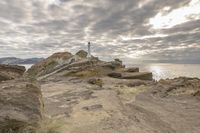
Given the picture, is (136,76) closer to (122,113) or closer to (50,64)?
(50,64)

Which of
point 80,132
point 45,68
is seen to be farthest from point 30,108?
point 45,68

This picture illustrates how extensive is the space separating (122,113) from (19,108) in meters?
5.48

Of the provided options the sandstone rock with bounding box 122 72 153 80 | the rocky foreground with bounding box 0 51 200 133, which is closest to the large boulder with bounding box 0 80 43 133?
the rocky foreground with bounding box 0 51 200 133

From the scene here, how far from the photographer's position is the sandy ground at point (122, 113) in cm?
1086

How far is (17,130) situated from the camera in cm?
899

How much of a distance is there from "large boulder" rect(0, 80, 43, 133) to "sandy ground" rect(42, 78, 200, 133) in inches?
55.6

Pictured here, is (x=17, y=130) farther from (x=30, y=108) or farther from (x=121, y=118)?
(x=121, y=118)

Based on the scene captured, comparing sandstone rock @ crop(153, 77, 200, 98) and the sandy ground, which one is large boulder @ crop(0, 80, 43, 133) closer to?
the sandy ground

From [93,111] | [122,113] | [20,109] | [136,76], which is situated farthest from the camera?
[136,76]

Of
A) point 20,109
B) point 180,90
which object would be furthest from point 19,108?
point 180,90

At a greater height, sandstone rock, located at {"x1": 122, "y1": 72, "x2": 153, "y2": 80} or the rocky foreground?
sandstone rock, located at {"x1": 122, "y1": 72, "x2": 153, "y2": 80}

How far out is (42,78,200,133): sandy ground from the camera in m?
10.9

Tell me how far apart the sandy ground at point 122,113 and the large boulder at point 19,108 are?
1.41m

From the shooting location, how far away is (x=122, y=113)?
511 inches
